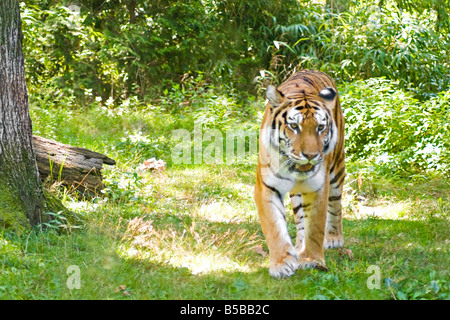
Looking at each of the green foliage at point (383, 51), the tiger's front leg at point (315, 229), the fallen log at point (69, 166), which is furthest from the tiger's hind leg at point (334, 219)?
the green foliage at point (383, 51)

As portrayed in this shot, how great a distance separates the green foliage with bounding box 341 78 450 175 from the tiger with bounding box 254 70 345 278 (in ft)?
11.2

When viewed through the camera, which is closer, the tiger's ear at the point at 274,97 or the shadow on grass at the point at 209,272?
the shadow on grass at the point at 209,272

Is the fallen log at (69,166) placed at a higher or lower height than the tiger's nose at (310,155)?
lower

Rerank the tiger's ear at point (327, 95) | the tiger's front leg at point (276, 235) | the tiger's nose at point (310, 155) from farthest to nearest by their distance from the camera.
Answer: the tiger's ear at point (327, 95) < the tiger's front leg at point (276, 235) < the tiger's nose at point (310, 155)

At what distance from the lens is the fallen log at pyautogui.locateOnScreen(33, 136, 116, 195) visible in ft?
18.1

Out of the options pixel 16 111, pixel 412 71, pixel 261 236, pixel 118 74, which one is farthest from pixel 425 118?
pixel 118 74

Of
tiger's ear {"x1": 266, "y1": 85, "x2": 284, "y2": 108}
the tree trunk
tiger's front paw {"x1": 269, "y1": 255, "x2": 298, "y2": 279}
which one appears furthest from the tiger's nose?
the tree trunk

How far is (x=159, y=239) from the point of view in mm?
4402

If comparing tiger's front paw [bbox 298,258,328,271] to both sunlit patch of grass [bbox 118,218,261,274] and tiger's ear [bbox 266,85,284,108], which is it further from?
tiger's ear [bbox 266,85,284,108]

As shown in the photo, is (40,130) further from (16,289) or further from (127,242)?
(16,289)

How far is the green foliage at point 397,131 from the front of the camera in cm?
711

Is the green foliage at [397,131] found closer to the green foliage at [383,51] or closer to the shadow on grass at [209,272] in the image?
the green foliage at [383,51]

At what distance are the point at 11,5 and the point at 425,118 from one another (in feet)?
18.9

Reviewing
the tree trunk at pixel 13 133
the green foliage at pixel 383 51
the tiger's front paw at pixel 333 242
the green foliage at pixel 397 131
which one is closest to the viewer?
the tree trunk at pixel 13 133
